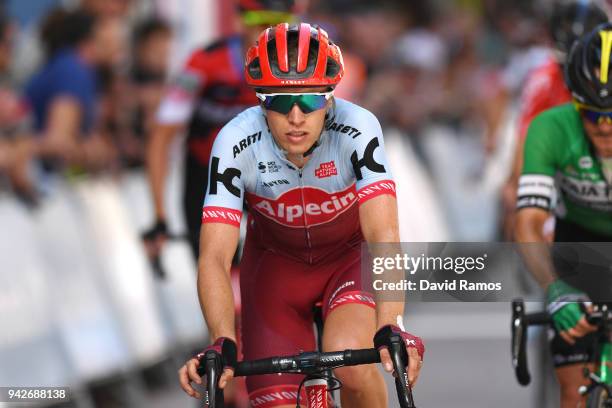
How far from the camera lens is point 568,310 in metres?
6.45

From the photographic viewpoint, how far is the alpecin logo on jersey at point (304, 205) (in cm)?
653

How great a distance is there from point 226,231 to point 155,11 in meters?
9.52

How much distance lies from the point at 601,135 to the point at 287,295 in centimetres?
152

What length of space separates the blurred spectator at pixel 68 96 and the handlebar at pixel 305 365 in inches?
244

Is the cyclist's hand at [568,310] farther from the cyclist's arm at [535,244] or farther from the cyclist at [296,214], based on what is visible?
the cyclist at [296,214]

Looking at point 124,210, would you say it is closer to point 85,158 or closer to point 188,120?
point 85,158

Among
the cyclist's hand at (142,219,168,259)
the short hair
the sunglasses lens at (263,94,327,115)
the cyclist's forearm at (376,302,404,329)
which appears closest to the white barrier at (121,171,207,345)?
the short hair

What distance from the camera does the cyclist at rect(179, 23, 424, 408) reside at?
19.9ft

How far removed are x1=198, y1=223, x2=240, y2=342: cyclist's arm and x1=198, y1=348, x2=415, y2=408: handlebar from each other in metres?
0.27

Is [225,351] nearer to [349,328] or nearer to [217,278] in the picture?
[217,278]

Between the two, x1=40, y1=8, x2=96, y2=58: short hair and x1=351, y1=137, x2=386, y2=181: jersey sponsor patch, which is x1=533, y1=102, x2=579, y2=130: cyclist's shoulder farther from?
x1=40, y1=8, x2=96, y2=58: short hair

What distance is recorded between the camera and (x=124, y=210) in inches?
484

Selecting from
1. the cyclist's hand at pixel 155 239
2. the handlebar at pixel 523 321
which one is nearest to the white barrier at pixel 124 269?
the cyclist's hand at pixel 155 239

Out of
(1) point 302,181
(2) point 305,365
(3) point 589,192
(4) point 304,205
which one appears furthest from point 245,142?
(3) point 589,192
